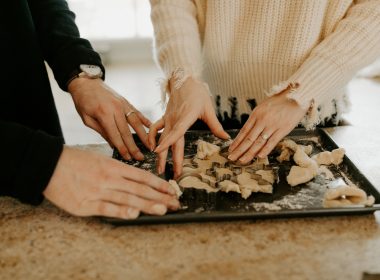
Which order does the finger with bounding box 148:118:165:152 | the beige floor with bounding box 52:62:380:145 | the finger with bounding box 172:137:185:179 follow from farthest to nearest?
1. the beige floor with bounding box 52:62:380:145
2. the finger with bounding box 148:118:165:152
3. the finger with bounding box 172:137:185:179

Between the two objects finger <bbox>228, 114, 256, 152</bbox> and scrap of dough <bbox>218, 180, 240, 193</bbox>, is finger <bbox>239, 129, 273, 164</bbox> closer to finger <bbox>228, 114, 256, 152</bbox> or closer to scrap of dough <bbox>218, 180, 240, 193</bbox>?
finger <bbox>228, 114, 256, 152</bbox>

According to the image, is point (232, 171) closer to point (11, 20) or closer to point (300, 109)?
point (300, 109)

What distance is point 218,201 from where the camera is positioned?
37.0 inches

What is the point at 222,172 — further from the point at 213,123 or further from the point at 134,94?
the point at 134,94

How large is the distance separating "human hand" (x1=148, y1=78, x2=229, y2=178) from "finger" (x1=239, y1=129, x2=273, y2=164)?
0.09 m

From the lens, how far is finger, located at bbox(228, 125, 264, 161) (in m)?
1.12

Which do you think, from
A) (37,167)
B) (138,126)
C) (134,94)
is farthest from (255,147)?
(134,94)

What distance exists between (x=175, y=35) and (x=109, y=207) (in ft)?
2.10

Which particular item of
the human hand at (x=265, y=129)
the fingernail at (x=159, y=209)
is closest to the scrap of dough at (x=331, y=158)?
the human hand at (x=265, y=129)

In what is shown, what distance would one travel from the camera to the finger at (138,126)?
1204 millimetres

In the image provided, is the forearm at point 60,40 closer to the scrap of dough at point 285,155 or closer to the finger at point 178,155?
the finger at point 178,155

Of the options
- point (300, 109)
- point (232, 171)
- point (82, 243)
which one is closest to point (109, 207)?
point (82, 243)

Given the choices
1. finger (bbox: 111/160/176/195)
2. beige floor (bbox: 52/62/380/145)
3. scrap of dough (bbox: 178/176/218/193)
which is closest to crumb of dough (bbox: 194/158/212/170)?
scrap of dough (bbox: 178/176/218/193)

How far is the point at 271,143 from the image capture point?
1.12m
